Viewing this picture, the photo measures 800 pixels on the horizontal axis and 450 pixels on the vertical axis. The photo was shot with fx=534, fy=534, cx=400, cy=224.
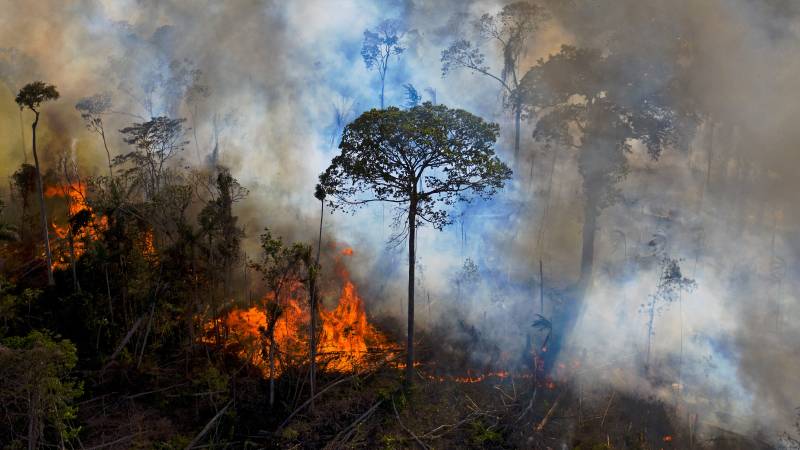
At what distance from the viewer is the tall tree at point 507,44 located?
3756cm

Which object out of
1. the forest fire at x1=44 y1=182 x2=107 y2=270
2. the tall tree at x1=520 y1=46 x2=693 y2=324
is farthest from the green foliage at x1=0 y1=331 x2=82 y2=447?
the tall tree at x1=520 y1=46 x2=693 y2=324

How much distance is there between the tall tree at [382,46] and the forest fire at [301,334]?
69.0ft

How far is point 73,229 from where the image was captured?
79.2 feet

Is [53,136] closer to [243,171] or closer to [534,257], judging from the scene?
[243,171]

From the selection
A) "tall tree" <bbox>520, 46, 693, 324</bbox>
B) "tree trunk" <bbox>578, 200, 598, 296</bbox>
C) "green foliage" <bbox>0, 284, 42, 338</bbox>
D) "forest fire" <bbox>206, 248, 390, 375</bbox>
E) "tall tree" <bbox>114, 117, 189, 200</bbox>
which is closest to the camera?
"green foliage" <bbox>0, 284, 42, 338</bbox>

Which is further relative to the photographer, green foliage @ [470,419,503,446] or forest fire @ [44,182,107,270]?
forest fire @ [44,182,107,270]

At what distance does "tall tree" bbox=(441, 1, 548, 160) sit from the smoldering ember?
0.85ft

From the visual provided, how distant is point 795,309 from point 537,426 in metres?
21.1

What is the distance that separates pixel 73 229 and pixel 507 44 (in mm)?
29986

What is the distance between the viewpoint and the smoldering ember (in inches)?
796

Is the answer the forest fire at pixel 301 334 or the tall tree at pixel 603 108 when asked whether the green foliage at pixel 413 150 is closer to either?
the forest fire at pixel 301 334

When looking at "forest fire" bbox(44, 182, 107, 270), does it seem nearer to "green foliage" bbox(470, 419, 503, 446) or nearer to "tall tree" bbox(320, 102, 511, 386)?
"tall tree" bbox(320, 102, 511, 386)

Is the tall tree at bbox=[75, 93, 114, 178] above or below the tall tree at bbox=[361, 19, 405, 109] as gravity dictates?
below

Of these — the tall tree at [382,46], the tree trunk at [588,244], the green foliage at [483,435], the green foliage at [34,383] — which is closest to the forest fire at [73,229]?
the green foliage at [34,383]
